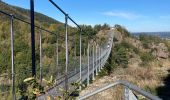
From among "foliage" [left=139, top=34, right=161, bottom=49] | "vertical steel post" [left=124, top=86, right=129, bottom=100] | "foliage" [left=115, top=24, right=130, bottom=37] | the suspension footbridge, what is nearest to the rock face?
"foliage" [left=139, top=34, right=161, bottom=49]

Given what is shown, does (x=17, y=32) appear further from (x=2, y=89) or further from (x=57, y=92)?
(x=57, y=92)

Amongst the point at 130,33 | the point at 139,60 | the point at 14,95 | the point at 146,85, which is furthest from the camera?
the point at 130,33

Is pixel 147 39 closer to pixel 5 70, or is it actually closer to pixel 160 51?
pixel 160 51

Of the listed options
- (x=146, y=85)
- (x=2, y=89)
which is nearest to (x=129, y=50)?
(x=146, y=85)

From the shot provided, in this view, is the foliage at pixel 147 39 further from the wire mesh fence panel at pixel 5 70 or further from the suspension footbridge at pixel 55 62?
the wire mesh fence panel at pixel 5 70

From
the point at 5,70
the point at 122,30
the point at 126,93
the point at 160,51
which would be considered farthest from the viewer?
the point at 122,30

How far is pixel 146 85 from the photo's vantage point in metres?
23.7

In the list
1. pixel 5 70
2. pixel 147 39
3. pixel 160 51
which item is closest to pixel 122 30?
pixel 147 39

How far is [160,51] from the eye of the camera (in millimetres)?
53781

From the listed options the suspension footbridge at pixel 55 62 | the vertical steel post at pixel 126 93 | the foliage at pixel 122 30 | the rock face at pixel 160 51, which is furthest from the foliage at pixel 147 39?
the vertical steel post at pixel 126 93

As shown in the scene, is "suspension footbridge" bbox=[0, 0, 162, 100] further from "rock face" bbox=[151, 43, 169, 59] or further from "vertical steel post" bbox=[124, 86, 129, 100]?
"rock face" bbox=[151, 43, 169, 59]

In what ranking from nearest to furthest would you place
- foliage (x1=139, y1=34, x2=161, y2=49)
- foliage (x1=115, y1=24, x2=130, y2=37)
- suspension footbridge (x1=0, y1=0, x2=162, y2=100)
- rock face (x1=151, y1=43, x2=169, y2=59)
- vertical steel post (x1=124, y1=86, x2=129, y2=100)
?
vertical steel post (x1=124, y1=86, x2=129, y2=100), suspension footbridge (x1=0, y1=0, x2=162, y2=100), rock face (x1=151, y1=43, x2=169, y2=59), foliage (x1=139, y1=34, x2=161, y2=49), foliage (x1=115, y1=24, x2=130, y2=37)

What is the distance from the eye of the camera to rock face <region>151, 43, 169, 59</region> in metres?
51.6

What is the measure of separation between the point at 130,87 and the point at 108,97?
9.29 m
